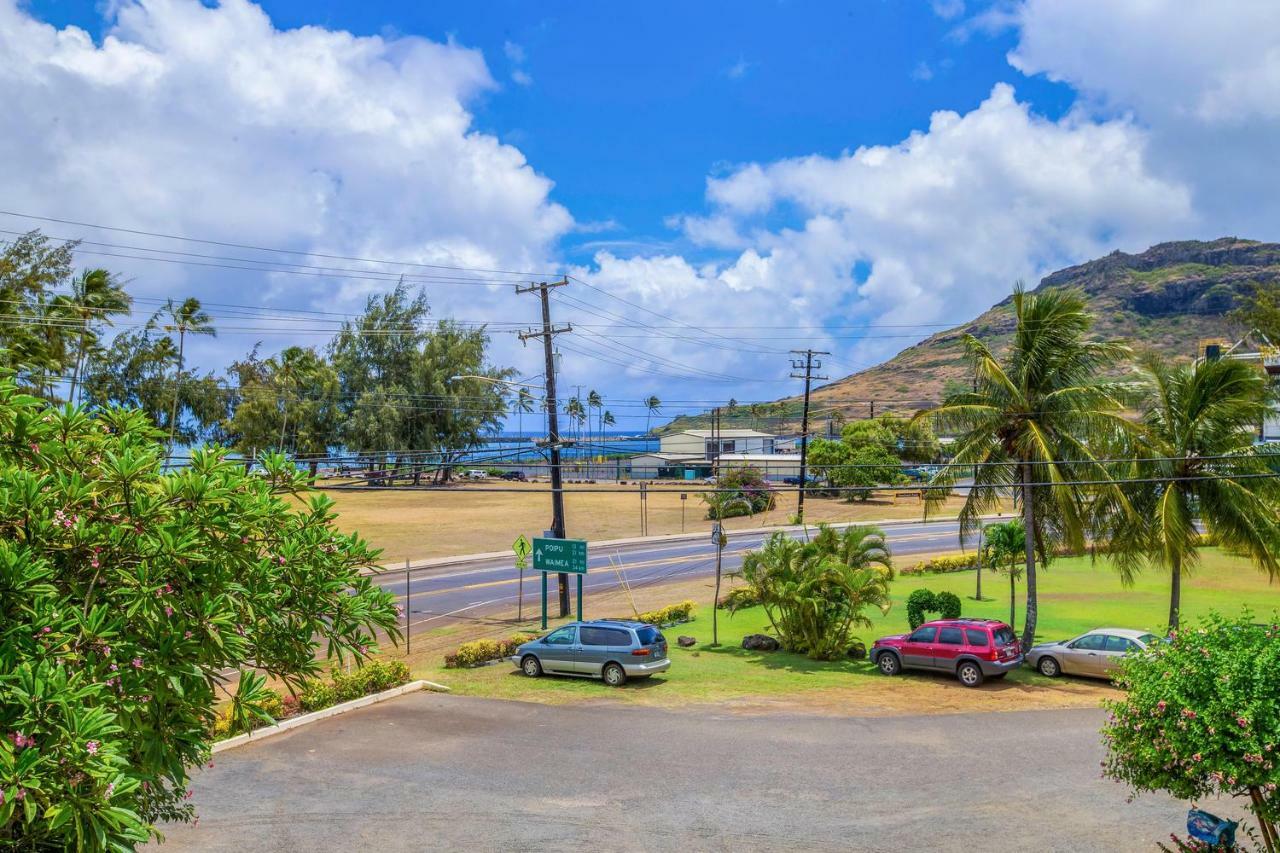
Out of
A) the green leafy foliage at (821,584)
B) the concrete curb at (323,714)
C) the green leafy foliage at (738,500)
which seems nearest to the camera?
the concrete curb at (323,714)

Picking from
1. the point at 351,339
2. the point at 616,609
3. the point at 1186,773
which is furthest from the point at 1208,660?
the point at 351,339

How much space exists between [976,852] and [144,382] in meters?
86.4

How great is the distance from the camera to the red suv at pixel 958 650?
2127 centimetres

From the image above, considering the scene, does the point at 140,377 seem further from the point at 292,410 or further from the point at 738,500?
the point at 738,500

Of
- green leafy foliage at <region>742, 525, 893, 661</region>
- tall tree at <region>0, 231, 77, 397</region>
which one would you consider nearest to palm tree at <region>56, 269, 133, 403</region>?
tall tree at <region>0, 231, 77, 397</region>

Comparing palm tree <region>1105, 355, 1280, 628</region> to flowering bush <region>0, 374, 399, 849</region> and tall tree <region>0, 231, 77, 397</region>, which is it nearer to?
flowering bush <region>0, 374, 399, 849</region>

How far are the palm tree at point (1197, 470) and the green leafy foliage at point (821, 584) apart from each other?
20.5 feet

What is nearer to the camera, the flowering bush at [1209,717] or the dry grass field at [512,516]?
the flowering bush at [1209,717]

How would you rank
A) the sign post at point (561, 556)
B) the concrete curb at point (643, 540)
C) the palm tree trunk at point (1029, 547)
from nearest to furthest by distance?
the palm tree trunk at point (1029, 547) → the sign post at point (561, 556) → the concrete curb at point (643, 540)

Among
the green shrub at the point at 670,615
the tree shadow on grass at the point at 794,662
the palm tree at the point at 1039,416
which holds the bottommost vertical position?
the tree shadow on grass at the point at 794,662

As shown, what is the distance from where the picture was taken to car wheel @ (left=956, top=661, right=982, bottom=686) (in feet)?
70.0

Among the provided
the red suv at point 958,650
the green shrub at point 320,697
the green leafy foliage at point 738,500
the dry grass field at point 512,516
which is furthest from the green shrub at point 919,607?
the green leafy foliage at point 738,500

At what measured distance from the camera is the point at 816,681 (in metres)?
22.2

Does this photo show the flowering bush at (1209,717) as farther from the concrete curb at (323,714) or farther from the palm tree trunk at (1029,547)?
the palm tree trunk at (1029,547)
